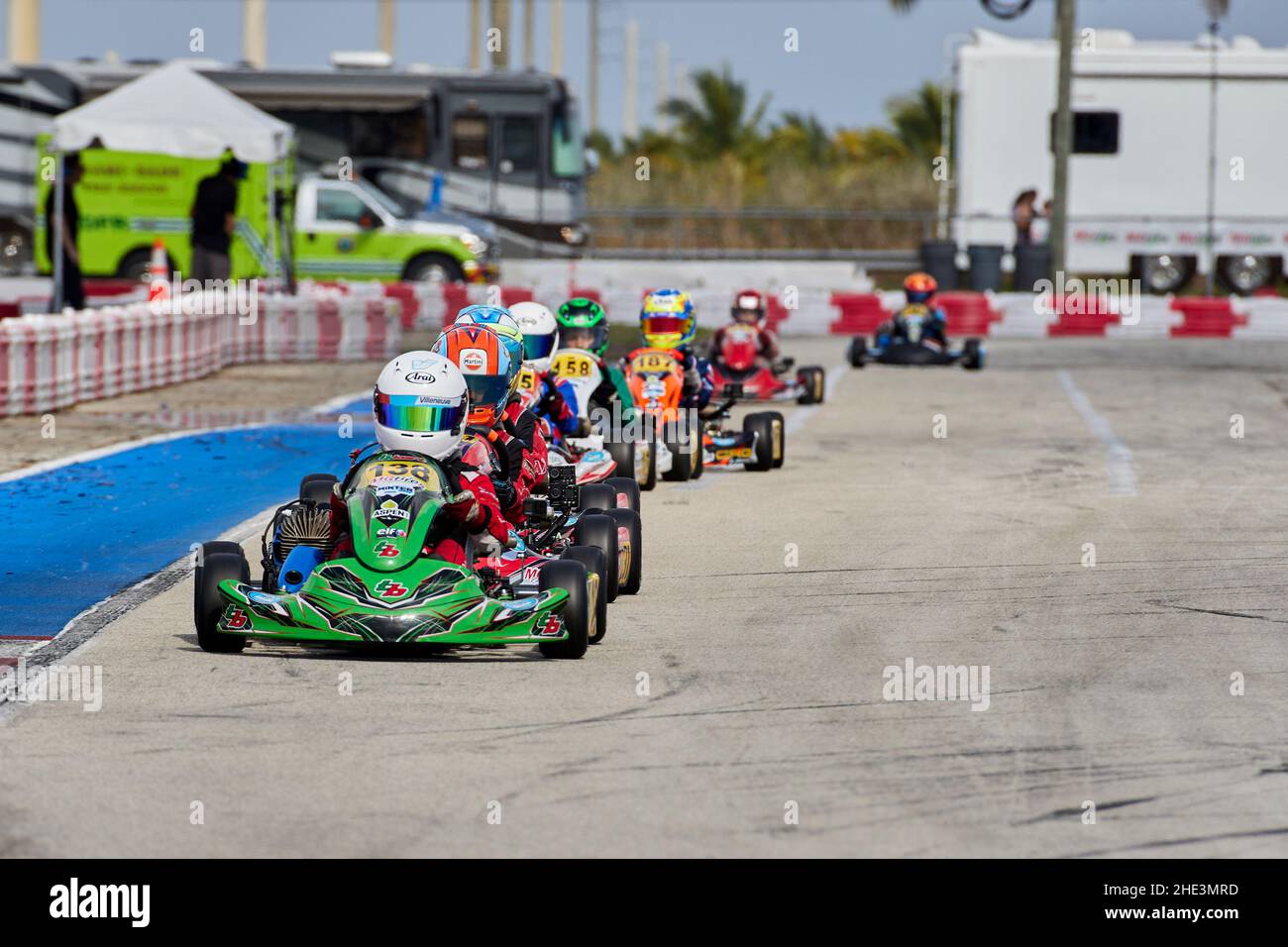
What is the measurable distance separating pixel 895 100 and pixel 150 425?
40.6 meters

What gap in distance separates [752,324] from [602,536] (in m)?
10.2

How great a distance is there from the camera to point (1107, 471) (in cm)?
1340

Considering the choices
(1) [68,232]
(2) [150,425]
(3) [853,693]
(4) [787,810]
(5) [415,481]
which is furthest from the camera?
(1) [68,232]

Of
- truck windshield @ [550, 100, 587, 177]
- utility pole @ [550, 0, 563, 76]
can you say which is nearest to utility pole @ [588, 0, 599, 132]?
utility pole @ [550, 0, 563, 76]

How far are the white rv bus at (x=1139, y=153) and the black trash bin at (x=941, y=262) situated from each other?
0.88 m

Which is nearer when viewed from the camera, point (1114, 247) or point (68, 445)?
point (68, 445)

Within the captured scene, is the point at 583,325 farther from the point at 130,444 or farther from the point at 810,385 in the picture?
the point at 810,385

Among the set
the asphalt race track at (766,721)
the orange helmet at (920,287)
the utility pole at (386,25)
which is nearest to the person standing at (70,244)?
the orange helmet at (920,287)

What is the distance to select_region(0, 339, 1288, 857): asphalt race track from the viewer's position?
5375 mm

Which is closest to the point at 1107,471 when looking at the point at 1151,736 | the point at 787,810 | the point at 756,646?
the point at 756,646

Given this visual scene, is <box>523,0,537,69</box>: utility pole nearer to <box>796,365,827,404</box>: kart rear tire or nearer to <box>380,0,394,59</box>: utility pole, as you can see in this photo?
<box>380,0,394,59</box>: utility pole

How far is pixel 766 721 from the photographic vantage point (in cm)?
652

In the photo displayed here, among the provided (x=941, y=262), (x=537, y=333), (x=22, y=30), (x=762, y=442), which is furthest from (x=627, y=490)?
(x=22, y=30)
